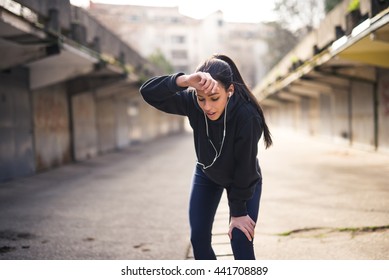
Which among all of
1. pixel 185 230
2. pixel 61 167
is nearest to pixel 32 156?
pixel 61 167

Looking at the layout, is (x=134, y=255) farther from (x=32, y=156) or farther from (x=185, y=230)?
(x=32, y=156)

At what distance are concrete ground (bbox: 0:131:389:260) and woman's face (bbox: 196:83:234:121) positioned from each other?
1.60 m

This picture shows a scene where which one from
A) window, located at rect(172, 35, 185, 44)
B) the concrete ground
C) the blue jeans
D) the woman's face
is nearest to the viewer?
the woman's face

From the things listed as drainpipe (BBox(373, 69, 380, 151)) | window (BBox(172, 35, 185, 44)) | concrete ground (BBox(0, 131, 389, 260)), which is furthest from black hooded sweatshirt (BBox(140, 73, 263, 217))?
window (BBox(172, 35, 185, 44))

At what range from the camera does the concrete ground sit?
11.2 feet

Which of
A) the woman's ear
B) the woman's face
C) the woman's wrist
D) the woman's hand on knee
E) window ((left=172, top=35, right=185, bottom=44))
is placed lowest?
the woman's hand on knee

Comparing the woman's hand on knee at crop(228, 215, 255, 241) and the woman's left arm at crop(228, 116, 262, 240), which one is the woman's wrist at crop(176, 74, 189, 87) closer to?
the woman's left arm at crop(228, 116, 262, 240)

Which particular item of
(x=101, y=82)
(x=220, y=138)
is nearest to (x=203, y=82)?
(x=220, y=138)

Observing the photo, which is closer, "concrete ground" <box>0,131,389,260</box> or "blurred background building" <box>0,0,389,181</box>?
"concrete ground" <box>0,131,389,260</box>

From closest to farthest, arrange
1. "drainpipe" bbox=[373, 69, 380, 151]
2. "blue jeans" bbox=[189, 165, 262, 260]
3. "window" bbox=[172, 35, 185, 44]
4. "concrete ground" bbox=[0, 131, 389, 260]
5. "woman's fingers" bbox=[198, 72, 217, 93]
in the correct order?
"woman's fingers" bbox=[198, 72, 217, 93]
"blue jeans" bbox=[189, 165, 262, 260]
"concrete ground" bbox=[0, 131, 389, 260]
"drainpipe" bbox=[373, 69, 380, 151]
"window" bbox=[172, 35, 185, 44]

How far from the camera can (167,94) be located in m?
2.10

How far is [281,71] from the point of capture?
63.2 feet

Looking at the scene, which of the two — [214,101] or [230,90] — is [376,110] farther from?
[214,101]

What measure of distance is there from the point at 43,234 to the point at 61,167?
600 cm
